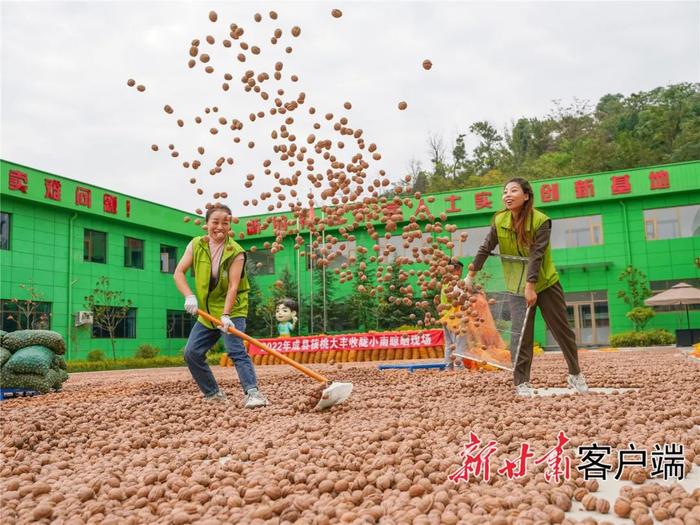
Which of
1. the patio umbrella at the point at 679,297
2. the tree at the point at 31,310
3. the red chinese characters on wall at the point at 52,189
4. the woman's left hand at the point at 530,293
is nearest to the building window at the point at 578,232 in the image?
the patio umbrella at the point at 679,297

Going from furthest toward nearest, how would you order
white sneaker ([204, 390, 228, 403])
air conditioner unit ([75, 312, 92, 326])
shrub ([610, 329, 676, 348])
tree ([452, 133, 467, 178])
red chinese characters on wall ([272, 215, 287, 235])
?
tree ([452, 133, 467, 178]) < air conditioner unit ([75, 312, 92, 326]) < shrub ([610, 329, 676, 348]) < red chinese characters on wall ([272, 215, 287, 235]) < white sneaker ([204, 390, 228, 403])

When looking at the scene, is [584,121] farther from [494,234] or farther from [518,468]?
[518,468]

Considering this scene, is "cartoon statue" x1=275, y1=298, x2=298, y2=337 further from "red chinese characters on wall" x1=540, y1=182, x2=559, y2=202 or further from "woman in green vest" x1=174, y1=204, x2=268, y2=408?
"woman in green vest" x1=174, y1=204, x2=268, y2=408

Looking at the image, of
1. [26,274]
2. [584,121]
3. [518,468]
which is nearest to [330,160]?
[518,468]

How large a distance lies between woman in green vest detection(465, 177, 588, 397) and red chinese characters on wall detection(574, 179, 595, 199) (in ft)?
Answer: 53.6

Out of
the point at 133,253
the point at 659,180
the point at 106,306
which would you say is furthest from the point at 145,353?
the point at 659,180

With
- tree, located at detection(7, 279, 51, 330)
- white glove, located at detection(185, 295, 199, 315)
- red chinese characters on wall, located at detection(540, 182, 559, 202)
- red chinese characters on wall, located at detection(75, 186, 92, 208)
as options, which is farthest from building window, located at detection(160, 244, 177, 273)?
white glove, located at detection(185, 295, 199, 315)

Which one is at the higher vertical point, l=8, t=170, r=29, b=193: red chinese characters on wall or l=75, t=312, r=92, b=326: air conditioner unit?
l=8, t=170, r=29, b=193: red chinese characters on wall

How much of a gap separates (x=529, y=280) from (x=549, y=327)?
0.46m

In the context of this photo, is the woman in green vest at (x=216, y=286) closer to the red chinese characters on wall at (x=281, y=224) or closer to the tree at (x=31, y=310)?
the red chinese characters on wall at (x=281, y=224)

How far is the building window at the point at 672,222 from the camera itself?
60.7ft

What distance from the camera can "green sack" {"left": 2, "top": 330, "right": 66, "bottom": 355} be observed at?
600 cm

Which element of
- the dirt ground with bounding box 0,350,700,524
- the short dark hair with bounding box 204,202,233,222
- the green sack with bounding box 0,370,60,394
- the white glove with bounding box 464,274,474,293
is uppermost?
the short dark hair with bounding box 204,202,233,222

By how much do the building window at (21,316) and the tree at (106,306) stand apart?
132 centimetres
